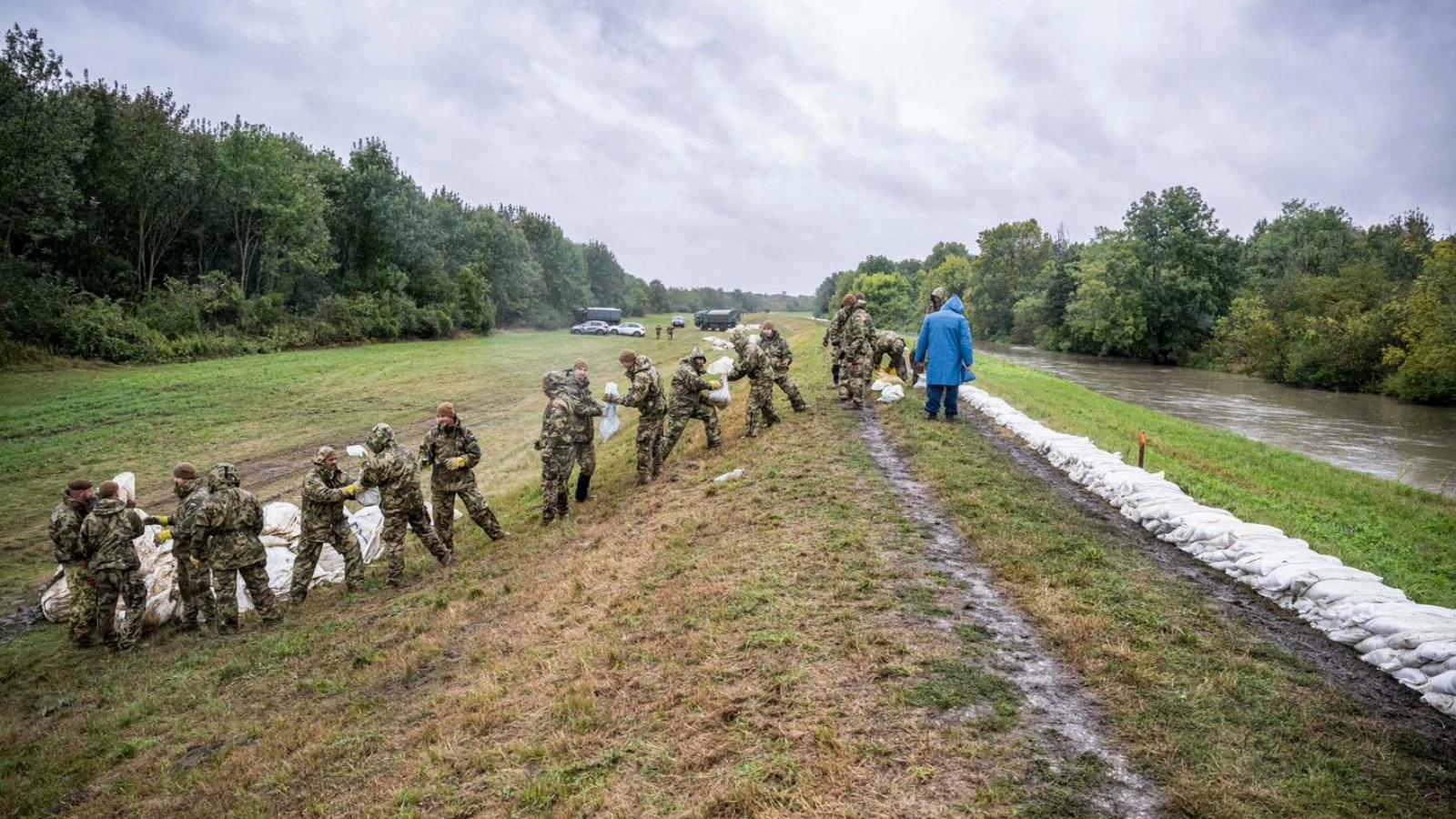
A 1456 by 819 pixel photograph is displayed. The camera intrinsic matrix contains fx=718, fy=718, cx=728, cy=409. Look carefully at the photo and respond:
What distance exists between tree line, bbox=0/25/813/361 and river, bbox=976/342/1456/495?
1720 inches

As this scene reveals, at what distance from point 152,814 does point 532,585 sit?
14.5ft

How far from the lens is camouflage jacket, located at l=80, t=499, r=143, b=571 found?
9.74 metres

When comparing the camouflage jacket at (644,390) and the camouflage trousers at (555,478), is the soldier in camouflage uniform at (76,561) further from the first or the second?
the camouflage jacket at (644,390)

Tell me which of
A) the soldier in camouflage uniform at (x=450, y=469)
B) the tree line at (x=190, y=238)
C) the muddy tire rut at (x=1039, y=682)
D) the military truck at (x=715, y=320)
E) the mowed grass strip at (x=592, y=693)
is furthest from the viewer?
the military truck at (x=715, y=320)

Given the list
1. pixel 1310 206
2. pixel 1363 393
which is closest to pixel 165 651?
pixel 1363 393

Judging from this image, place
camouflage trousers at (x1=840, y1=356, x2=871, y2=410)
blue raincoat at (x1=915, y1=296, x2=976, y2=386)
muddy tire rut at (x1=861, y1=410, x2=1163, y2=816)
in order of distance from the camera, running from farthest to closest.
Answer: camouflage trousers at (x1=840, y1=356, x2=871, y2=410)
blue raincoat at (x1=915, y1=296, x2=976, y2=386)
muddy tire rut at (x1=861, y1=410, x2=1163, y2=816)

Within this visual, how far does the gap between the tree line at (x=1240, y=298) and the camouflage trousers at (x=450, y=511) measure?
126 ft

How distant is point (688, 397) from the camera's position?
1364cm

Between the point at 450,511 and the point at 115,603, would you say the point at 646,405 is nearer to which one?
the point at 450,511

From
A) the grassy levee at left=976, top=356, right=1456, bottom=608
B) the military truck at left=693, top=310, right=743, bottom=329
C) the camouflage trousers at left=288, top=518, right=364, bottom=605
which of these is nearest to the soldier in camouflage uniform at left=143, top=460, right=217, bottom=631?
the camouflage trousers at left=288, top=518, right=364, bottom=605

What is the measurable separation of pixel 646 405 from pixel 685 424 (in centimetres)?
116

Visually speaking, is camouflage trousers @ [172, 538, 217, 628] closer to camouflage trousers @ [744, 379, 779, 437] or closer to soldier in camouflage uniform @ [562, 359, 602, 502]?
soldier in camouflage uniform @ [562, 359, 602, 502]

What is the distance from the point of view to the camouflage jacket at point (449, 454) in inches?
450

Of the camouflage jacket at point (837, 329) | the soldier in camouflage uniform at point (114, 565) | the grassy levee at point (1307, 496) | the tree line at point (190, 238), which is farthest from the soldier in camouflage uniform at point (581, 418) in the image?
the tree line at point (190, 238)
